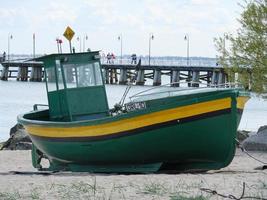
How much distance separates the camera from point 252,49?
23859mm

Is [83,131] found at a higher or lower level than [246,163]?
higher

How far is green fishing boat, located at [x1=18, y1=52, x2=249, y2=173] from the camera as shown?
44.5 feet

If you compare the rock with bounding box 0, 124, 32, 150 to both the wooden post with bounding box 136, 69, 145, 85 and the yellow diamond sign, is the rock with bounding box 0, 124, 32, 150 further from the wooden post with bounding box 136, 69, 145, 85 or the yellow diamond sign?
the wooden post with bounding box 136, 69, 145, 85

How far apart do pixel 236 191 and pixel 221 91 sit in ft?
11.9

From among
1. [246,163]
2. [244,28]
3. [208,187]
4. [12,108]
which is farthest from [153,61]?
[208,187]

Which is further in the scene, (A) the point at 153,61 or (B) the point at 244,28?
(A) the point at 153,61

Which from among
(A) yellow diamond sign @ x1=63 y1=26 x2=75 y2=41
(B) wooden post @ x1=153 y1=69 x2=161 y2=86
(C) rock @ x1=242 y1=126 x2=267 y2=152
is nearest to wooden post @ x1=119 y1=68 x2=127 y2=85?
(B) wooden post @ x1=153 y1=69 x2=161 y2=86

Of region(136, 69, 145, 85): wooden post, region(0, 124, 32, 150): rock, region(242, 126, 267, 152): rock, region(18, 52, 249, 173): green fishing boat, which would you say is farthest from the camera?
region(136, 69, 145, 85): wooden post

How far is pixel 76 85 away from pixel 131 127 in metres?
2.56

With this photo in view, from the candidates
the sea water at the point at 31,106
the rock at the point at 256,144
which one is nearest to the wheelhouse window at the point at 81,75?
the sea water at the point at 31,106

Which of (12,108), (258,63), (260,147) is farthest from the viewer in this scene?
(12,108)

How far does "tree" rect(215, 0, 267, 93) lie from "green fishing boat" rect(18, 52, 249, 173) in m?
8.45

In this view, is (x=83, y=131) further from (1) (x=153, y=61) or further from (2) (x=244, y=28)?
(1) (x=153, y=61)

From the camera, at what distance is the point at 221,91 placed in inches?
539
